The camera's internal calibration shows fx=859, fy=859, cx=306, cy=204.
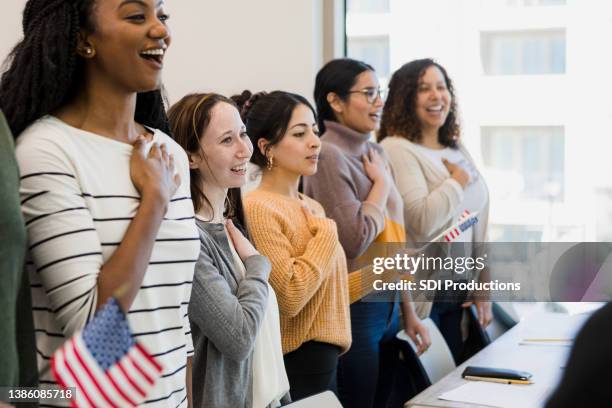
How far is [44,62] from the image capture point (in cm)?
147

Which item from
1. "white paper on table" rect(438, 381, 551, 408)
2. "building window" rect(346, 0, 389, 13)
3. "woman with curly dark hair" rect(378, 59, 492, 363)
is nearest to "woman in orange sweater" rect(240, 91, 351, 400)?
"white paper on table" rect(438, 381, 551, 408)

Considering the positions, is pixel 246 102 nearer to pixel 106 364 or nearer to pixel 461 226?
pixel 461 226

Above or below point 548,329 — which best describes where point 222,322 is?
above

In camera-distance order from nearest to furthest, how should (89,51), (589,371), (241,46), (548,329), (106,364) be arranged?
(589,371), (106,364), (89,51), (548,329), (241,46)

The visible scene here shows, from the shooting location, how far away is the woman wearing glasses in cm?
297

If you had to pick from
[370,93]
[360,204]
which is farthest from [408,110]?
[360,204]

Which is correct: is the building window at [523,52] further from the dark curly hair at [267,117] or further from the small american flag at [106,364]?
the small american flag at [106,364]

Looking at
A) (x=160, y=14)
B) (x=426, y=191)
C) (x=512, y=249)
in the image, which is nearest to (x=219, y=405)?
(x=160, y=14)

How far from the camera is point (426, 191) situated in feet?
11.6

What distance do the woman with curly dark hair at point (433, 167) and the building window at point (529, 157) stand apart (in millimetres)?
509

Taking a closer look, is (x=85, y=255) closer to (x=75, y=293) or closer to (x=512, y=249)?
(x=75, y=293)

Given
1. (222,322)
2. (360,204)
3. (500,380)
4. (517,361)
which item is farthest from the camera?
(360,204)

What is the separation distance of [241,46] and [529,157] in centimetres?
152

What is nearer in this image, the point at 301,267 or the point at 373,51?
the point at 301,267
